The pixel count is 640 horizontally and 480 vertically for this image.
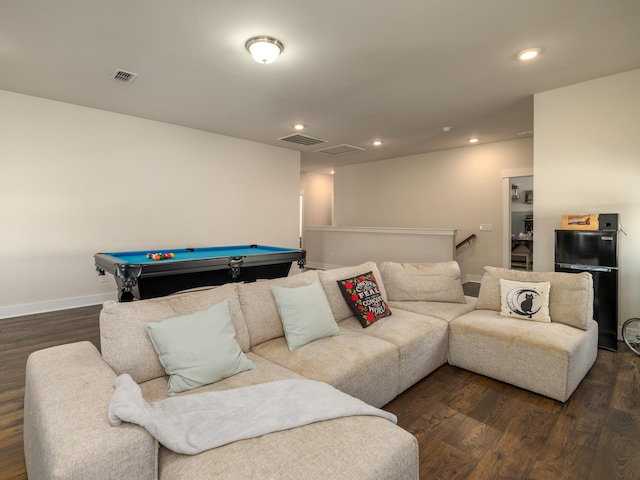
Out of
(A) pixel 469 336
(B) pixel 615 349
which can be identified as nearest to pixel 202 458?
(A) pixel 469 336

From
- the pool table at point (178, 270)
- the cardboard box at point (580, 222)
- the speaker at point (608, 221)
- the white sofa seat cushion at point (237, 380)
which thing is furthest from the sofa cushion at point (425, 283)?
the white sofa seat cushion at point (237, 380)

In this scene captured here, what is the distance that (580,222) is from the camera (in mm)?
3170

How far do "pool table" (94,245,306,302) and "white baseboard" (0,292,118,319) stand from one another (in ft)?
3.65

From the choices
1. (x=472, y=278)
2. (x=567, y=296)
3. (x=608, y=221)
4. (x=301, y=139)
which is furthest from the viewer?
(x=472, y=278)

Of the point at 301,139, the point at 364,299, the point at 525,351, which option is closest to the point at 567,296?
the point at 525,351

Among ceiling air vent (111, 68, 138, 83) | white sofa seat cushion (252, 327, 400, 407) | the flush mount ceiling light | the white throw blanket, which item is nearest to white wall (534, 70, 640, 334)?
white sofa seat cushion (252, 327, 400, 407)

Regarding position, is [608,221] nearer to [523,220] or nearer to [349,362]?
[349,362]

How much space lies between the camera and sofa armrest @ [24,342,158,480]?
930 mm

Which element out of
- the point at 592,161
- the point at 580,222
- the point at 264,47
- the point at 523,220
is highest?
the point at 264,47

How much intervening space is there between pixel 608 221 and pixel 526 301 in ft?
4.21

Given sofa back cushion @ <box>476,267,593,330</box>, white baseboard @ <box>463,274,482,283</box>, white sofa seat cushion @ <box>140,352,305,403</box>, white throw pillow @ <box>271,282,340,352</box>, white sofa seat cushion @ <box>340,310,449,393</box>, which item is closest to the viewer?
white sofa seat cushion @ <box>140,352,305,403</box>

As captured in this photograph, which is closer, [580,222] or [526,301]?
[526,301]

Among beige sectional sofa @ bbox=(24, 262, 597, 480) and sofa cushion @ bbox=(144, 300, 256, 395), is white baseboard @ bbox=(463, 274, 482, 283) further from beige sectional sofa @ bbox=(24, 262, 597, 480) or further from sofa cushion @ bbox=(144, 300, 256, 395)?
sofa cushion @ bbox=(144, 300, 256, 395)

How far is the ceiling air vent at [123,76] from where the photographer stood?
3.23 m
